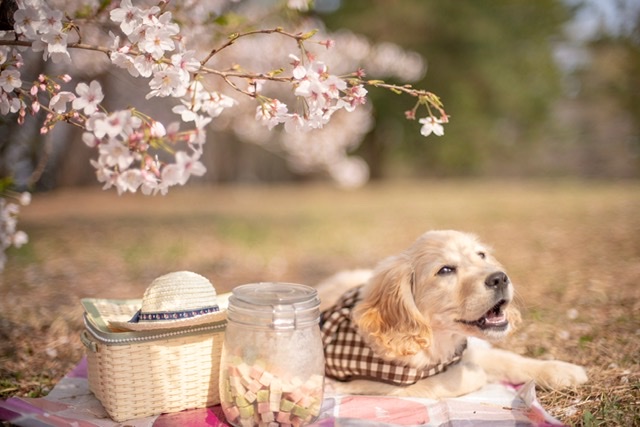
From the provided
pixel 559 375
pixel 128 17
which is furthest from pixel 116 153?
pixel 559 375

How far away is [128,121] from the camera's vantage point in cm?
208

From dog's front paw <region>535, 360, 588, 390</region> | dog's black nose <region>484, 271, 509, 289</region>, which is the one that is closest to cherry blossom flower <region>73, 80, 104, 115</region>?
dog's black nose <region>484, 271, 509, 289</region>

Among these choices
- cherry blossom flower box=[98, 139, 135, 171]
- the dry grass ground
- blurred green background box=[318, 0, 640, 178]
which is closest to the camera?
cherry blossom flower box=[98, 139, 135, 171]

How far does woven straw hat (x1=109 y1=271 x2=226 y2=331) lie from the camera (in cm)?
247

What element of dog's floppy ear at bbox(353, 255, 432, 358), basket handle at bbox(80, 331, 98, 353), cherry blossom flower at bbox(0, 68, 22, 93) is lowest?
basket handle at bbox(80, 331, 98, 353)

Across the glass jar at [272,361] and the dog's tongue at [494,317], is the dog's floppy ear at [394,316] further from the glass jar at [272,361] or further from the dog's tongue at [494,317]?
the glass jar at [272,361]

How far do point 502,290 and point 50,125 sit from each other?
1.99 meters

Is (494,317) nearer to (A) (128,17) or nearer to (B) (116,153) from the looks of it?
(B) (116,153)

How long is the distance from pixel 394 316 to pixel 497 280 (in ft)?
1.61

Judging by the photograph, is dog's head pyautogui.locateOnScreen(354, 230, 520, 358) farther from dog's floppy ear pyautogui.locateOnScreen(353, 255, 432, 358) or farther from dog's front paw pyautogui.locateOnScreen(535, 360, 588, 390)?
dog's front paw pyautogui.locateOnScreen(535, 360, 588, 390)

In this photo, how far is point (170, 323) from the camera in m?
2.45

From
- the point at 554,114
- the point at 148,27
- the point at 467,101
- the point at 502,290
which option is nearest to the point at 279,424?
the point at 502,290

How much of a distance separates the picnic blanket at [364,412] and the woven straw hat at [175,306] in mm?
413

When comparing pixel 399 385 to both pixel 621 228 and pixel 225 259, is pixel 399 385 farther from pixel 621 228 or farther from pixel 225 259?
pixel 621 228
